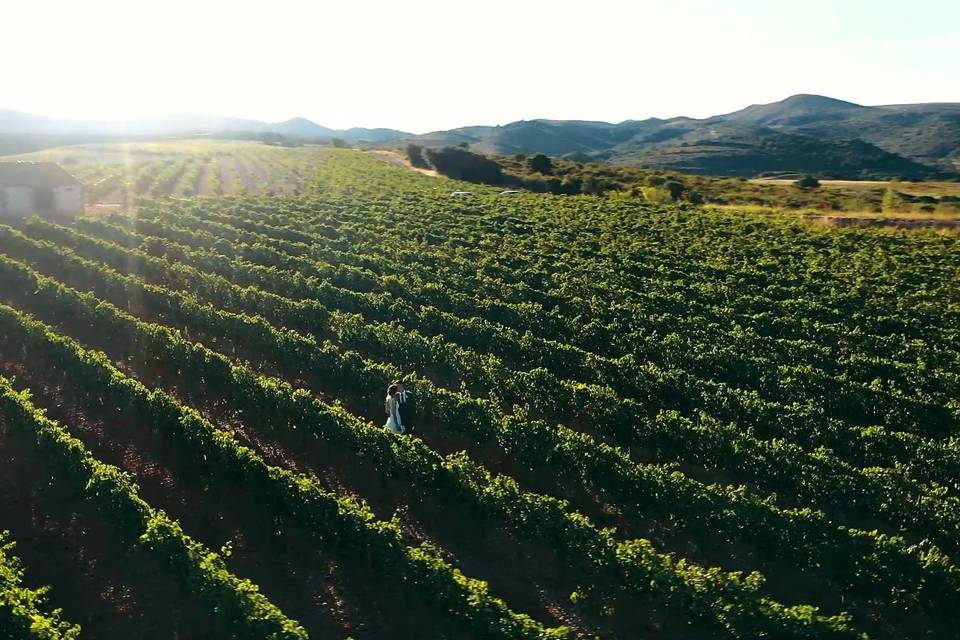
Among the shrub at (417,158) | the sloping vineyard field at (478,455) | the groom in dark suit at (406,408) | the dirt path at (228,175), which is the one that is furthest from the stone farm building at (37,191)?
the shrub at (417,158)

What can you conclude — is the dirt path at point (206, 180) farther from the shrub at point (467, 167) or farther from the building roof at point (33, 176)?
the shrub at point (467, 167)

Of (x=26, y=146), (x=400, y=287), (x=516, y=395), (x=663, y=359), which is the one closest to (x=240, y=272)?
(x=400, y=287)

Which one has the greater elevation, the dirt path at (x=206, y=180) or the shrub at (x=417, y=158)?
the shrub at (x=417, y=158)

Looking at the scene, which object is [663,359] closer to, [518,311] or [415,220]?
[518,311]

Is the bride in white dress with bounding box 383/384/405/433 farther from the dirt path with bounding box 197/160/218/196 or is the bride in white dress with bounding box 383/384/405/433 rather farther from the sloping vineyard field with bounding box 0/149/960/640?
the dirt path with bounding box 197/160/218/196

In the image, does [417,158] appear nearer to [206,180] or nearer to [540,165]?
[540,165]

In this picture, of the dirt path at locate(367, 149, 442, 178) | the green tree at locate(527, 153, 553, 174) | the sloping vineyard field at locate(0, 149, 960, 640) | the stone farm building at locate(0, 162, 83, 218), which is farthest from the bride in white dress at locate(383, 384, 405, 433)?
the dirt path at locate(367, 149, 442, 178)
